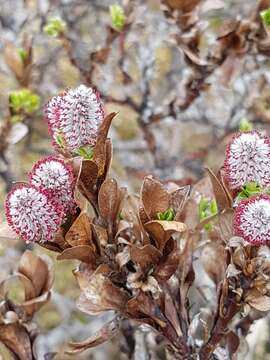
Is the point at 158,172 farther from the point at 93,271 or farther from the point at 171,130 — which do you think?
the point at 93,271

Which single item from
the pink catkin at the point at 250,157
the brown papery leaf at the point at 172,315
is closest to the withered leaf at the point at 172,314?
the brown papery leaf at the point at 172,315

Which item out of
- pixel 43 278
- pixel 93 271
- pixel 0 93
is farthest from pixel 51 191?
pixel 0 93

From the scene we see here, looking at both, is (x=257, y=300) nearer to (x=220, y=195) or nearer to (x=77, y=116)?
(x=220, y=195)

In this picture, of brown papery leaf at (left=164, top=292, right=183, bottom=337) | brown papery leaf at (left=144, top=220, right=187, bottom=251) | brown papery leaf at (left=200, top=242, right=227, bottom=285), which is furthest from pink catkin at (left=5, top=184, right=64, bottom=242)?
brown papery leaf at (left=200, top=242, right=227, bottom=285)

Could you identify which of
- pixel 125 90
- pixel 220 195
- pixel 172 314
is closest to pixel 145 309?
pixel 172 314

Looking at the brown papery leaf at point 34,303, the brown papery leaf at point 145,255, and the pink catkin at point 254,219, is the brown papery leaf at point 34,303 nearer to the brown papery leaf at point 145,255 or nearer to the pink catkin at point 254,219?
the brown papery leaf at point 145,255

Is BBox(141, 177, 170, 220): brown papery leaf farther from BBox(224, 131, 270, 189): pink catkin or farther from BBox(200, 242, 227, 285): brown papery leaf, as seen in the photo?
BBox(200, 242, 227, 285): brown papery leaf
